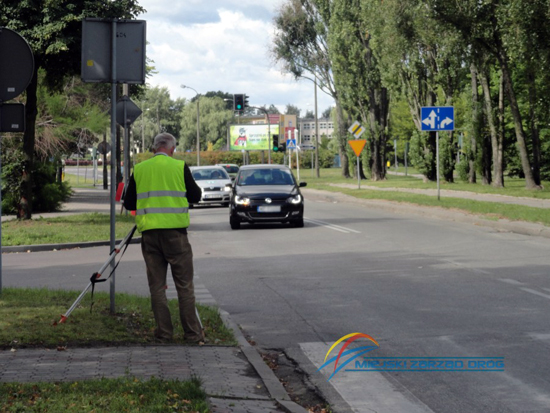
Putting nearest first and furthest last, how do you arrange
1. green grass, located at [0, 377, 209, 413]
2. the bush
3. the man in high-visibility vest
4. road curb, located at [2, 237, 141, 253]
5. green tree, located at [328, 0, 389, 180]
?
green grass, located at [0, 377, 209, 413]
the man in high-visibility vest
road curb, located at [2, 237, 141, 253]
the bush
green tree, located at [328, 0, 389, 180]

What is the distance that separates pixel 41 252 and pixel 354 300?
28.8 ft

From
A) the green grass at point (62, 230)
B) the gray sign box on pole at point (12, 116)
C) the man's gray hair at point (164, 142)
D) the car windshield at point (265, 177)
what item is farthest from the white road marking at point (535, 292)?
the car windshield at point (265, 177)

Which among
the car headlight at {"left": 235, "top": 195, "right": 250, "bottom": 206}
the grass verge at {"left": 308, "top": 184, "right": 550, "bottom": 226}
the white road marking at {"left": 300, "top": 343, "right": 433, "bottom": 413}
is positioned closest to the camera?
the white road marking at {"left": 300, "top": 343, "right": 433, "bottom": 413}

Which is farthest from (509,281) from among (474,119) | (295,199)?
(474,119)

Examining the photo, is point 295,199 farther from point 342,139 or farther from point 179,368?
point 342,139

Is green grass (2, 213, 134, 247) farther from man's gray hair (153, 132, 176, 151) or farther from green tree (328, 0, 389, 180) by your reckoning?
green tree (328, 0, 389, 180)

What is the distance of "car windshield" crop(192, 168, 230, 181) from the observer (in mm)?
34812

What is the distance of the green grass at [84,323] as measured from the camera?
7.38 m

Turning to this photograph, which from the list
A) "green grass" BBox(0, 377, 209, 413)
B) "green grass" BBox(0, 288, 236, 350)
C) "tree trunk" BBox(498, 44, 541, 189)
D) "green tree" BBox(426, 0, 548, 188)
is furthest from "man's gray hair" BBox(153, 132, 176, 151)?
"tree trunk" BBox(498, 44, 541, 189)

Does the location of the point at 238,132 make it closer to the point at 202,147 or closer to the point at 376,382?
the point at 202,147

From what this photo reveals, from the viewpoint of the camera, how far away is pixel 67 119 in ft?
112

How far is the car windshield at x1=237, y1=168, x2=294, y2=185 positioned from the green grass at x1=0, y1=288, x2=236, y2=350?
1322 centimetres

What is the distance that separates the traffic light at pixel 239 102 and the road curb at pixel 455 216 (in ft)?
40.5

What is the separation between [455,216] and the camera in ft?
76.3
